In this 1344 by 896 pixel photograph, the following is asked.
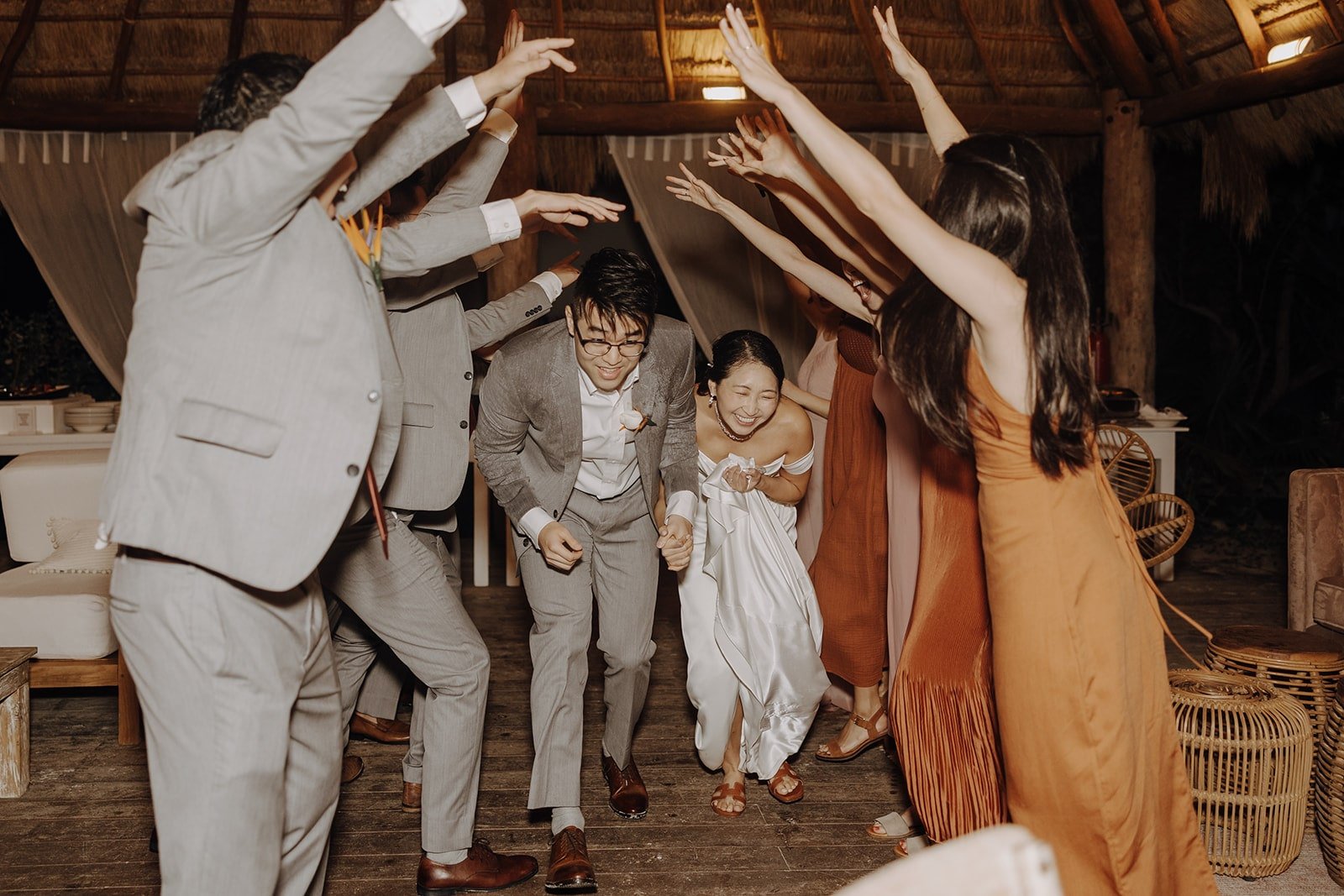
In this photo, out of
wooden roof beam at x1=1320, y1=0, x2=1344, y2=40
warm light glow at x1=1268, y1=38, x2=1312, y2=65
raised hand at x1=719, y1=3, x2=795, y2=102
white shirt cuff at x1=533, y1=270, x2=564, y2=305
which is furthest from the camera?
warm light glow at x1=1268, y1=38, x2=1312, y2=65

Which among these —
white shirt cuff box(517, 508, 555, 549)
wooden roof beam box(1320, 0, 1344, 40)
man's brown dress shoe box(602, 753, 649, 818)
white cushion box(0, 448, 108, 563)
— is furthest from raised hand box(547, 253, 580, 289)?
wooden roof beam box(1320, 0, 1344, 40)

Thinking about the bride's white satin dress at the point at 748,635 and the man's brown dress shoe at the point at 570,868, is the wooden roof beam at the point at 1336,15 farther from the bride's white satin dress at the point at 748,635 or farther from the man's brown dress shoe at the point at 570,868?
the man's brown dress shoe at the point at 570,868

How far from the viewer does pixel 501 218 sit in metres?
2.37

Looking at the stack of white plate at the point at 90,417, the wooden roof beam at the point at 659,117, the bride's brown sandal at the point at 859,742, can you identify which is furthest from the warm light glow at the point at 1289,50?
the stack of white plate at the point at 90,417

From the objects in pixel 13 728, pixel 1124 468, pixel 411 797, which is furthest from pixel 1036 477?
pixel 1124 468

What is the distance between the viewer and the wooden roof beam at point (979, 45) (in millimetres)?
6506

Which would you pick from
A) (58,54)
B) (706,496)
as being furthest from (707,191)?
(58,54)

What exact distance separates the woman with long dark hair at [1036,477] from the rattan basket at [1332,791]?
920 mm

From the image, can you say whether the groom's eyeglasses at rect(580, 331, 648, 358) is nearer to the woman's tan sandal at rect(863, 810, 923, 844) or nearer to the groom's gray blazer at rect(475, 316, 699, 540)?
the groom's gray blazer at rect(475, 316, 699, 540)

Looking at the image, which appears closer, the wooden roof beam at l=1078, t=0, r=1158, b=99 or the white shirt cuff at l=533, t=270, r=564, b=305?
the white shirt cuff at l=533, t=270, r=564, b=305

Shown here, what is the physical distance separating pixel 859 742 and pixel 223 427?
2.54m

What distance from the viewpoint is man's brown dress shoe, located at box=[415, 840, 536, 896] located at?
2.65 m

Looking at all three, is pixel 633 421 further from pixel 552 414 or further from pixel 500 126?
pixel 500 126

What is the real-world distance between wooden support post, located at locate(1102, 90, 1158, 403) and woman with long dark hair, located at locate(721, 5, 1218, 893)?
4.62 metres
